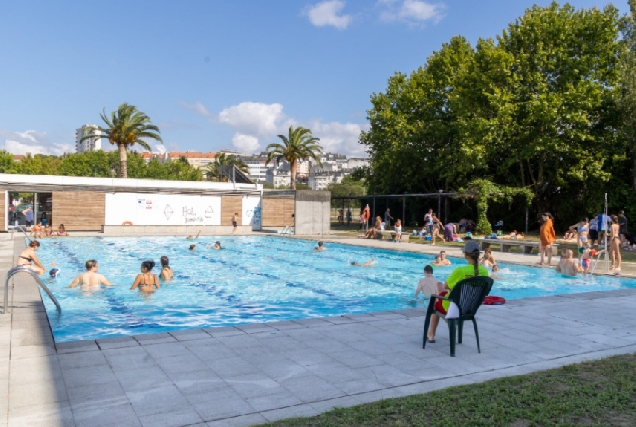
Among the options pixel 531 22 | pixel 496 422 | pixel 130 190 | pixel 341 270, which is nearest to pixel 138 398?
pixel 496 422

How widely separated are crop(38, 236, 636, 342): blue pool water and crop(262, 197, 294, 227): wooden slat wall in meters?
15.0

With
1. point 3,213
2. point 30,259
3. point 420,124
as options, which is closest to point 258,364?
point 30,259

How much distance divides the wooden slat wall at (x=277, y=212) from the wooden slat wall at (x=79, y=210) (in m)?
11.4

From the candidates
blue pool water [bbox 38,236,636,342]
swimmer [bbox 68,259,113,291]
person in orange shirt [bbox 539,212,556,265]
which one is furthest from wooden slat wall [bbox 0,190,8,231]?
person in orange shirt [bbox 539,212,556,265]

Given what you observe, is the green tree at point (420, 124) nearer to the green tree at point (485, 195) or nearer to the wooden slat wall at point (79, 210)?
the green tree at point (485, 195)

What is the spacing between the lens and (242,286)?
13.8m

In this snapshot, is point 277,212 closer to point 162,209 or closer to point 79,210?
point 162,209

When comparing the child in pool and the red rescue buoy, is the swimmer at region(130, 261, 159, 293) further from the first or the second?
the child in pool

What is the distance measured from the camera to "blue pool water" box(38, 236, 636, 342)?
9898 millimetres

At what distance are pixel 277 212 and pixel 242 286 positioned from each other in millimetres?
24432

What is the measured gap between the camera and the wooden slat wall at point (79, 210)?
30.2 meters

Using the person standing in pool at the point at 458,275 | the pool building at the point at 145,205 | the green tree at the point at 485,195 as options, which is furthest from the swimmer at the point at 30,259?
the green tree at the point at 485,195

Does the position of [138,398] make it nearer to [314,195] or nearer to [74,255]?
[74,255]

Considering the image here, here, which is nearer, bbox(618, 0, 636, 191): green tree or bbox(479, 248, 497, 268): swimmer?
bbox(479, 248, 497, 268): swimmer
